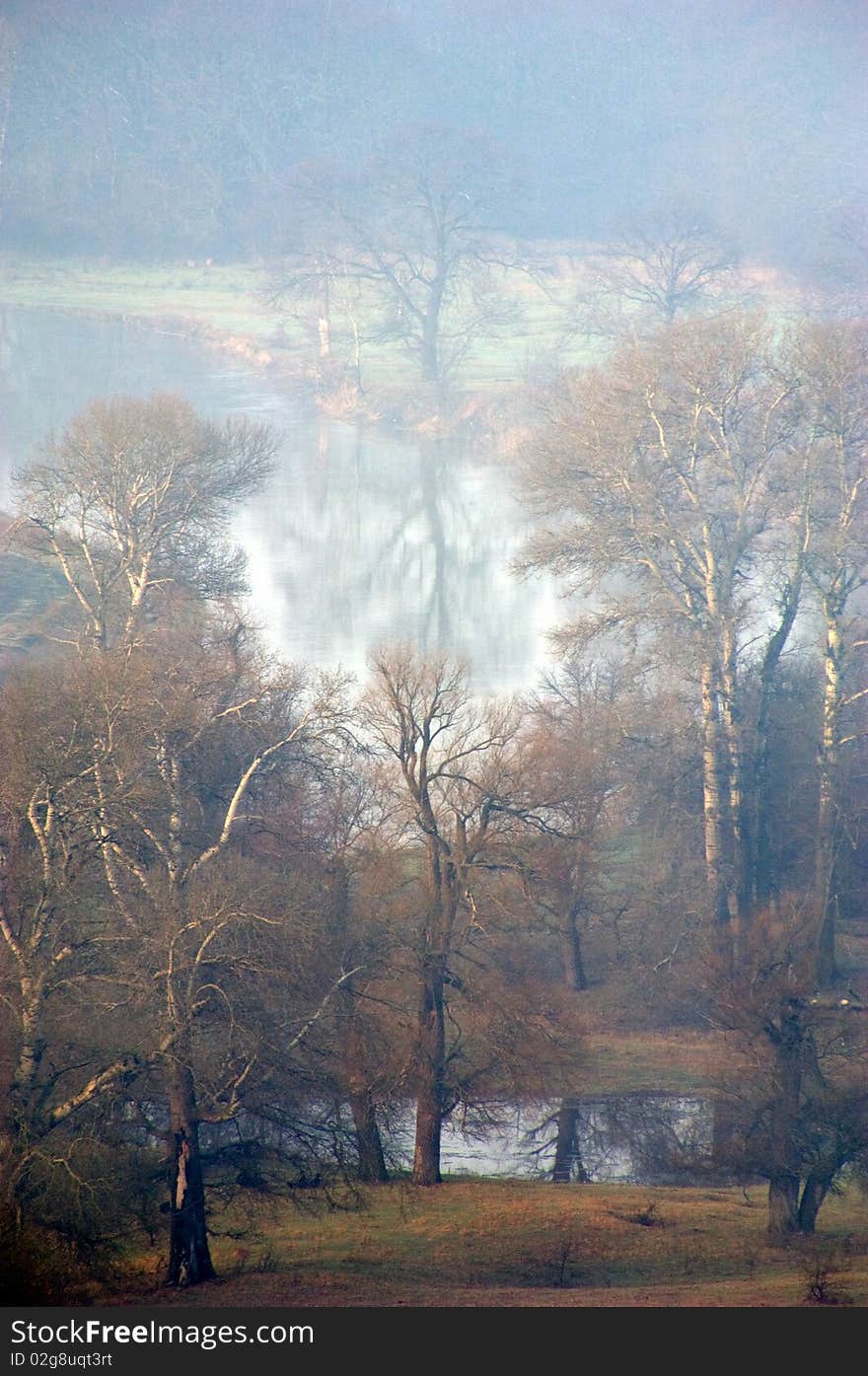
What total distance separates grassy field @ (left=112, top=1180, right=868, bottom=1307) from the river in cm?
1161

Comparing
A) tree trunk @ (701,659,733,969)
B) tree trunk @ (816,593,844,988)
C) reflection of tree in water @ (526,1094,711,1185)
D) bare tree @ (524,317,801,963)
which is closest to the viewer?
reflection of tree in water @ (526,1094,711,1185)

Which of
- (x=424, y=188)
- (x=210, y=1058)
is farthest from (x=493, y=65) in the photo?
Answer: (x=210, y=1058)

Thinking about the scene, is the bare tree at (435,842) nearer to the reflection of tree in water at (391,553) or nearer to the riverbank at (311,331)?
the reflection of tree in water at (391,553)

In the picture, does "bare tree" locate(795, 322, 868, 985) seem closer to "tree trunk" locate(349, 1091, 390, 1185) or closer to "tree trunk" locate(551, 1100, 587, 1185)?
"tree trunk" locate(551, 1100, 587, 1185)

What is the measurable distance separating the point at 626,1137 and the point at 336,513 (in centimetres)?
2448

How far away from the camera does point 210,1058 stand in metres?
12.0

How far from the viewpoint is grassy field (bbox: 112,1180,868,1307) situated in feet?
35.3

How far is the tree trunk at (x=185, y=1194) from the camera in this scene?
Answer: 10.8 metres

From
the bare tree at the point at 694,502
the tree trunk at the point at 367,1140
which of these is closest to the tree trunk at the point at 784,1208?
the tree trunk at the point at 367,1140

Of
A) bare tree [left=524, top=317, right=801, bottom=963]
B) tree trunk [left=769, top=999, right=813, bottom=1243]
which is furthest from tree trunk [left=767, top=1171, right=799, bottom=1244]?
bare tree [left=524, top=317, right=801, bottom=963]

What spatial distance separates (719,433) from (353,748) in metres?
8.05

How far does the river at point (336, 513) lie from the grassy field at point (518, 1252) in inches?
457

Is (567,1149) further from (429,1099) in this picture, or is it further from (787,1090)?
(787,1090)

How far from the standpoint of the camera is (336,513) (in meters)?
37.7
